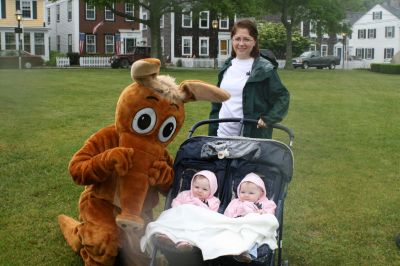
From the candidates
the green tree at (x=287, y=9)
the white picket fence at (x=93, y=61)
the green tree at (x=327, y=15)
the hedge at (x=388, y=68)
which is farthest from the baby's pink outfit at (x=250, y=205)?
the green tree at (x=327, y=15)

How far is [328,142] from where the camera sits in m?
9.72

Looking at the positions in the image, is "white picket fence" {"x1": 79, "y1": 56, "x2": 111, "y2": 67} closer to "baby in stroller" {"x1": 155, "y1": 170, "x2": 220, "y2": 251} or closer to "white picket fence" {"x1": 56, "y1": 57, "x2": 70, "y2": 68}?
"white picket fence" {"x1": 56, "y1": 57, "x2": 70, "y2": 68}

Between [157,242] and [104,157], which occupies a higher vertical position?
[104,157]

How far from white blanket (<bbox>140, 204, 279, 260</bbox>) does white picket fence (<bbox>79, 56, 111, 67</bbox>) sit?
34.5 m

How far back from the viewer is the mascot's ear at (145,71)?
12.0 feet

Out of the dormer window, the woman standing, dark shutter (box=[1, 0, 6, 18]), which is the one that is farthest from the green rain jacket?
the dormer window

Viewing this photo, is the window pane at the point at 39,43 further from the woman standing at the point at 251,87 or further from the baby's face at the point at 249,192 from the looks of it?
the baby's face at the point at 249,192

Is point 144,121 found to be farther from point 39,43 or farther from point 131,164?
point 39,43

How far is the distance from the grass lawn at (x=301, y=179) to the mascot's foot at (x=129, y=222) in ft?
3.22

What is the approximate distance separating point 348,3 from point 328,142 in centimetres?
3687

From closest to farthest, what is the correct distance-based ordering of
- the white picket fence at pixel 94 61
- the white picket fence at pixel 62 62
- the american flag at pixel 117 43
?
the white picket fence at pixel 62 62 → the white picket fence at pixel 94 61 → the american flag at pixel 117 43

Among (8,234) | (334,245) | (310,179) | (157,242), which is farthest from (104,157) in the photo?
(310,179)

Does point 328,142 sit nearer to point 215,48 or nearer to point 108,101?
point 108,101

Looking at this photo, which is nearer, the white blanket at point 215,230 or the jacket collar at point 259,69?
the white blanket at point 215,230
